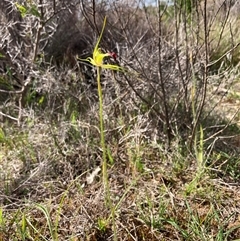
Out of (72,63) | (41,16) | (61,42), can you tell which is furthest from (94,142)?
(61,42)

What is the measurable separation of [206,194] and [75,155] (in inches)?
27.4

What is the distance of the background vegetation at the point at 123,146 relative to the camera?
63.7 inches

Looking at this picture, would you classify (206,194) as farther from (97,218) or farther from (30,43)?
(30,43)

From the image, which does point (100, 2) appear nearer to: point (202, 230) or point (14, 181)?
point (14, 181)

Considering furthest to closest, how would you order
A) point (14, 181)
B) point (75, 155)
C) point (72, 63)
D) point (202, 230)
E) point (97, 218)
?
point (72, 63), point (75, 155), point (14, 181), point (97, 218), point (202, 230)

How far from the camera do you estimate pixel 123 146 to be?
6.91 ft

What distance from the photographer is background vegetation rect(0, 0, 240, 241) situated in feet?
5.31

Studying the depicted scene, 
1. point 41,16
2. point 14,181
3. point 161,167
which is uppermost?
point 41,16

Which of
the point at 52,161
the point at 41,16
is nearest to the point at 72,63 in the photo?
the point at 41,16

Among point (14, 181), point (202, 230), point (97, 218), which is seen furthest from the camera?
point (14, 181)

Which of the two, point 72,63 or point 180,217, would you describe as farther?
point 72,63

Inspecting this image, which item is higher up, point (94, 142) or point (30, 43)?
point (30, 43)

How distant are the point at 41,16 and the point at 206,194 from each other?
1205 millimetres

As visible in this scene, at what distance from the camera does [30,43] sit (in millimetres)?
2684
